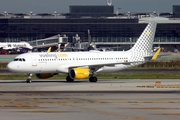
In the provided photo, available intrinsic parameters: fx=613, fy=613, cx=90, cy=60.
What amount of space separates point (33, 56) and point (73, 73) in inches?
192

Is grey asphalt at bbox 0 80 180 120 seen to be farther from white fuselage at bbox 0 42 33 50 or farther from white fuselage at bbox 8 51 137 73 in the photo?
white fuselage at bbox 0 42 33 50

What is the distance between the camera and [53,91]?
53.0m

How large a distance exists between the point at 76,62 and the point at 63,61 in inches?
64.5

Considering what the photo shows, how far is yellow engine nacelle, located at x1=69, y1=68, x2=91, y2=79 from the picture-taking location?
220ft

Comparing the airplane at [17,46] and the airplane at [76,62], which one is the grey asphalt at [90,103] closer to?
the airplane at [76,62]

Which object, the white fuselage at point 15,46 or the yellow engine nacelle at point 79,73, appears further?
the white fuselage at point 15,46

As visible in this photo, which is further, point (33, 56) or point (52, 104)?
point (33, 56)

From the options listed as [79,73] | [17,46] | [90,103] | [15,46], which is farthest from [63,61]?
[17,46]

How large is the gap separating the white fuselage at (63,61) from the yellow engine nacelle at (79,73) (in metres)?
1.37

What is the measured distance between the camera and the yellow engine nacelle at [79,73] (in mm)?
67125

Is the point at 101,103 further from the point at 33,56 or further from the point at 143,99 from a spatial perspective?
the point at 33,56

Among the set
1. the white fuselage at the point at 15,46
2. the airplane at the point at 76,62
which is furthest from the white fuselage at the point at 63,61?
the white fuselage at the point at 15,46

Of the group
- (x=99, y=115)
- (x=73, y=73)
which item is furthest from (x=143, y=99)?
(x=73, y=73)

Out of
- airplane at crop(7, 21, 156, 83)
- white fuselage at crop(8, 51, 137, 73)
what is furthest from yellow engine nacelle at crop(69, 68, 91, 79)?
white fuselage at crop(8, 51, 137, 73)
